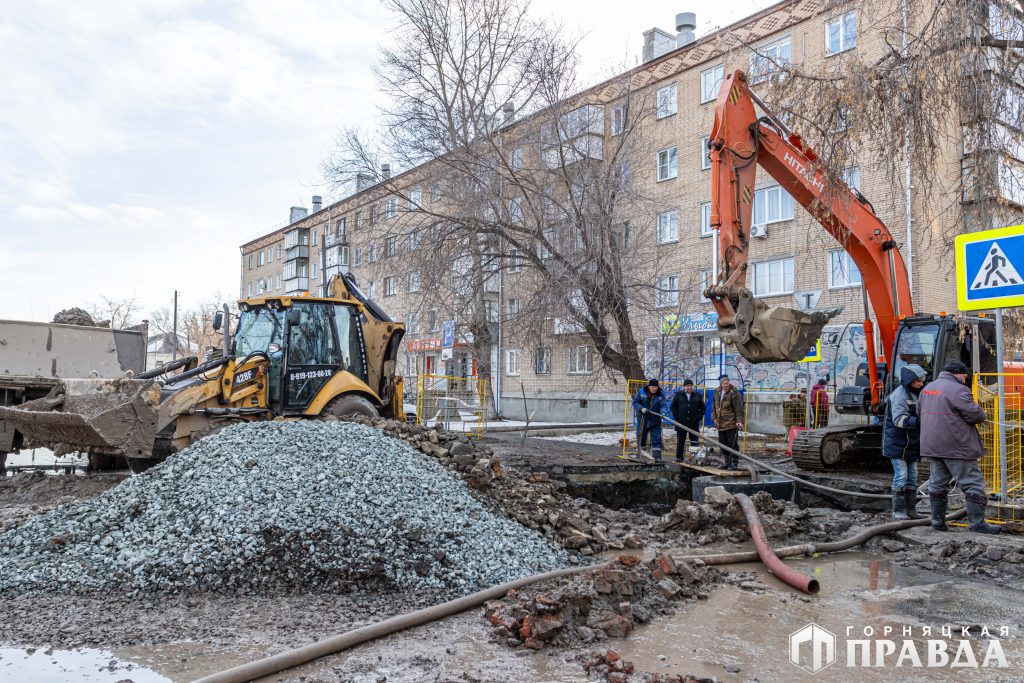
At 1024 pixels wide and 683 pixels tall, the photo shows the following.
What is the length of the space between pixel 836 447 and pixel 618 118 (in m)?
9.76

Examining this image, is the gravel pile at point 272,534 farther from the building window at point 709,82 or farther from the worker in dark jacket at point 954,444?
the building window at point 709,82

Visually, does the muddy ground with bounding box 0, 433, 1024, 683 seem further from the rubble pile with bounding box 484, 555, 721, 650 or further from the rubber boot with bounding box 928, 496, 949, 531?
the rubber boot with bounding box 928, 496, 949, 531

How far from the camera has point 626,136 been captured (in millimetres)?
18266

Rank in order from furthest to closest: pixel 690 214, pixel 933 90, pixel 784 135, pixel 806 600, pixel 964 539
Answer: pixel 690 214 < pixel 784 135 < pixel 933 90 < pixel 964 539 < pixel 806 600

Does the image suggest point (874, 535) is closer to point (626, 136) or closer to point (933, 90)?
point (933, 90)

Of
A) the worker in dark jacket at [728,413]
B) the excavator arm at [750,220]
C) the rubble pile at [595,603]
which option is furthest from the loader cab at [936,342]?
the rubble pile at [595,603]

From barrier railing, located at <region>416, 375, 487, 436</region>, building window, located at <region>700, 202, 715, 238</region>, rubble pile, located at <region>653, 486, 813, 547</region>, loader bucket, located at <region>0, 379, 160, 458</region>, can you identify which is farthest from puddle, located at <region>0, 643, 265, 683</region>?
building window, located at <region>700, 202, 715, 238</region>

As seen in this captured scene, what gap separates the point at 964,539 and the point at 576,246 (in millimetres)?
11070

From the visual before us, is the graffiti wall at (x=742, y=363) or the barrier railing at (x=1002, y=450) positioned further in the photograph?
the graffiti wall at (x=742, y=363)

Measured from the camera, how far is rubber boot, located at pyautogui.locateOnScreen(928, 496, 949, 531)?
7.71 metres

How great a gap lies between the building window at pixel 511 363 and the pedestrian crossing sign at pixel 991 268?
24.5m

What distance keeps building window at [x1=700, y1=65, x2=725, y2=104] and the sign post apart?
1860cm

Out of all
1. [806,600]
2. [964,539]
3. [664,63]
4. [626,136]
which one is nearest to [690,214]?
[664,63]

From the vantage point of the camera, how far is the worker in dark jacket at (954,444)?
748cm
